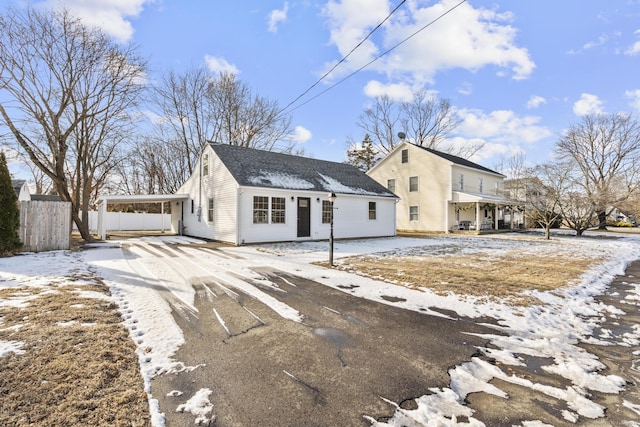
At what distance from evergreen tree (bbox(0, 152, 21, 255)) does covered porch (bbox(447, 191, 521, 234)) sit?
23.2 metres

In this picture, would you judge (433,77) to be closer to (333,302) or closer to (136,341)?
(333,302)

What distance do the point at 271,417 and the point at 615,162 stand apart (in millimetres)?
38180

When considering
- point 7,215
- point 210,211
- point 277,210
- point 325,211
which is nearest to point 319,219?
point 325,211

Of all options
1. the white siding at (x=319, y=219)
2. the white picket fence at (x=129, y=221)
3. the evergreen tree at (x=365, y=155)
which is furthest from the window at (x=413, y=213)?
the white picket fence at (x=129, y=221)

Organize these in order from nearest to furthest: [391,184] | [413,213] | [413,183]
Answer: [413,183] < [413,213] < [391,184]

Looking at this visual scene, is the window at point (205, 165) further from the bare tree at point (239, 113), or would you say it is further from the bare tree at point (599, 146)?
the bare tree at point (599, 146)

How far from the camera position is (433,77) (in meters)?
14.2

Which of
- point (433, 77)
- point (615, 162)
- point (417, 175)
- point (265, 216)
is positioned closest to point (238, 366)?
point (265, 216)

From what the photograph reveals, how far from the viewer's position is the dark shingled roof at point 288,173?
46.4 feet

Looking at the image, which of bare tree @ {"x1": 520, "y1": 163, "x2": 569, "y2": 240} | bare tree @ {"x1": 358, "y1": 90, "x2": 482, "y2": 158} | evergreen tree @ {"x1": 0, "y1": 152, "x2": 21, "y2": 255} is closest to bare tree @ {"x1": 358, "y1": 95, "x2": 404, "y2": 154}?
bare tree @ {"x1": 358, "y1": 90, "x2": 482, "y2": 158}

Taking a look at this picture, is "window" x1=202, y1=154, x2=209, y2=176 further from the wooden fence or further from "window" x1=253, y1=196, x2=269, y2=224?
the wooden fence

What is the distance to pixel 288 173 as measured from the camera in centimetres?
1590

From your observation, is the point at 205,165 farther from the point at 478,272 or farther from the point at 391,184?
the point at 391,184

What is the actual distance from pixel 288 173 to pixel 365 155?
74.6ft
